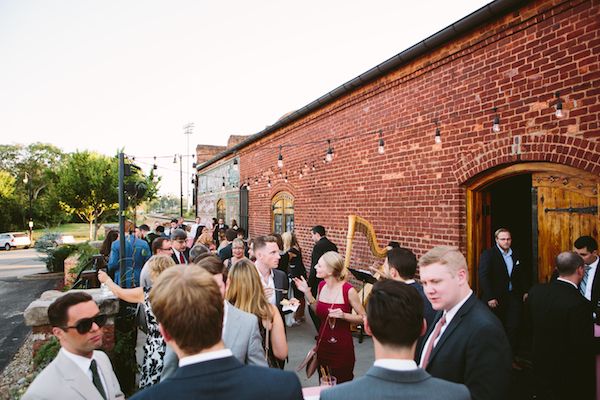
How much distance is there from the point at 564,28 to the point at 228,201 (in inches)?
672

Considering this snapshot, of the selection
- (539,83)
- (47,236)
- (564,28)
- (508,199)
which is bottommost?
(47,236)

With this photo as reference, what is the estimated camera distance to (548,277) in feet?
17.9

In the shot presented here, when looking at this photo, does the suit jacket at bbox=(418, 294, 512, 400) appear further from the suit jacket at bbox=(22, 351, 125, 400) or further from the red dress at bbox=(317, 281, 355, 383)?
the suit jacket at bbox=(22, 351, 125, 400)

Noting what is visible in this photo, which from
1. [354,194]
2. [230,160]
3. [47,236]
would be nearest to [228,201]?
[230,160]

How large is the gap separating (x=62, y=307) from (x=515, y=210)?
7.76 m

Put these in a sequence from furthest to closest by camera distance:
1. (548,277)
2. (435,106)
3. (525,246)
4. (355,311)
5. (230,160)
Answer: (230,160)
(525,246)
(435,106)
(548,277)
(355,311)

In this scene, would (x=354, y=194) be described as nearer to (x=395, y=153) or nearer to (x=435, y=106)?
(x=395, y=153)

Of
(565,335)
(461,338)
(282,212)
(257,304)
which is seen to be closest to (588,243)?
(565,335)

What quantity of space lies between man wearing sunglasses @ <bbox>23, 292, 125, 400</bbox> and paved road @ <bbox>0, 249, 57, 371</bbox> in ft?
18.2

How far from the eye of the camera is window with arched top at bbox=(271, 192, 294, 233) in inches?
503

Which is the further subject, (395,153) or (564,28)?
(395,153)

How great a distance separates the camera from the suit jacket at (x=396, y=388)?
5.00ft

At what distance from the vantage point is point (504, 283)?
575cm

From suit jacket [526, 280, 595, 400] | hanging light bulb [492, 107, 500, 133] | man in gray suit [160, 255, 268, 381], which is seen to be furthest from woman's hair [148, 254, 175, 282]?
hanging light bulb [492, 107, 500, 133]
